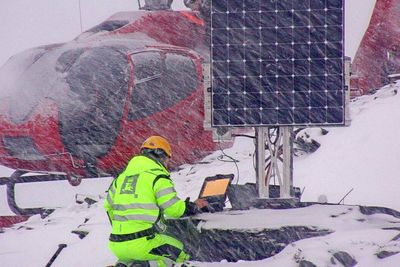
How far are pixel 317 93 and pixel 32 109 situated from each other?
5.04m

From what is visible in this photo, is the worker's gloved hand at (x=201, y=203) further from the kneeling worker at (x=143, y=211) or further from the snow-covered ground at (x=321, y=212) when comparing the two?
the kneeling worker at (x=143, y=211)

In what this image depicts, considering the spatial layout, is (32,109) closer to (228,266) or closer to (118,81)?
(118,81)

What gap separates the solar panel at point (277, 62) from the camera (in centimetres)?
728

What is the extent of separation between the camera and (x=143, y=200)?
6414 millimetres

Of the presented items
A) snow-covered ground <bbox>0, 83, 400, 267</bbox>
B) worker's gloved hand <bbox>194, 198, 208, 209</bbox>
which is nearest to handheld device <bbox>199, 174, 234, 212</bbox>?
worker's gloved hand <bbox>194, 198, 208, 209</bbox>

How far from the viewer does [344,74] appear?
286 inches

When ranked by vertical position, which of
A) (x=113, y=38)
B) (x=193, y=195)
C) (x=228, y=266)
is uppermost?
(x=113, y=38)

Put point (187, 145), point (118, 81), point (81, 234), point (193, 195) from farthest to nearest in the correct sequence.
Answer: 1. point (187, 145)
2. point (118, 81)
3. point (193, 195)
4. point (81, 234)

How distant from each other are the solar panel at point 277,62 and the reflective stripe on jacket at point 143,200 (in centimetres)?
112

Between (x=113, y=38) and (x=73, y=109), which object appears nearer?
(x=73, y=109)

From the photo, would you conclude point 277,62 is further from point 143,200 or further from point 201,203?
point 143,200

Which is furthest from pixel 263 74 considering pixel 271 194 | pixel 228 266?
pixel 228 266

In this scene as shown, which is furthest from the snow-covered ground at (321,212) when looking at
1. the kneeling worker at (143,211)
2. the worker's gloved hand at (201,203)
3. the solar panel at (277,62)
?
the solar panel at (277,62)

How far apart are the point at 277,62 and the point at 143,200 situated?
1901mm
